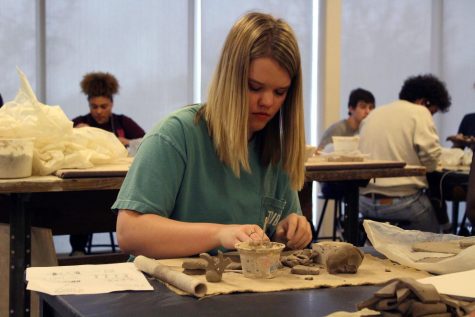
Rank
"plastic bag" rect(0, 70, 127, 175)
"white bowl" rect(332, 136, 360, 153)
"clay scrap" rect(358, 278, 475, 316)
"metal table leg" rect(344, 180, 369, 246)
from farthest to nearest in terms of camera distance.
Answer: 1. "white bowl" rect(332, 136, 360, 153)
2. "metal table leg" rect(344, 180, 369, 246)
3. "plastic bag" rect(0, 70, 127, 175)
4. "clay scrap" rect(358, 278, 475, 316)

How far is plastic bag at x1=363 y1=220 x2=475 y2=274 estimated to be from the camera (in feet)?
4.58

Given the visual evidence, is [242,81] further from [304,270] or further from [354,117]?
[354,117]

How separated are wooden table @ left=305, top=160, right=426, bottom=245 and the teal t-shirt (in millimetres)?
1363

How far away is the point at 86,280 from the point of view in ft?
4.26

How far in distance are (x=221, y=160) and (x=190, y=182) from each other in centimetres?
9

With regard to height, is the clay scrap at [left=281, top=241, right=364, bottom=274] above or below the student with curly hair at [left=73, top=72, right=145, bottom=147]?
below

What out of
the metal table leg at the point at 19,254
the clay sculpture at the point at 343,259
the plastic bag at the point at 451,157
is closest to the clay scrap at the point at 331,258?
the clay sculpture at the point at 343,259

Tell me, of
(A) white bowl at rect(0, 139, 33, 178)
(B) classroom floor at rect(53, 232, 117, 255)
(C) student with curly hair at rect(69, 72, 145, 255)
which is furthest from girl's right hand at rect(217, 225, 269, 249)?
(B) classroom floor at rect(53, 232, 117, 255)

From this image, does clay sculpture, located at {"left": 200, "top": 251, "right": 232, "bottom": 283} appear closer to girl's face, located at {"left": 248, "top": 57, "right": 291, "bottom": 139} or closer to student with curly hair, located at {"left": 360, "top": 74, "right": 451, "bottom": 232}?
girl's face, located at {"left": 248, "top": 57, "right": 291, "bottom": 139}

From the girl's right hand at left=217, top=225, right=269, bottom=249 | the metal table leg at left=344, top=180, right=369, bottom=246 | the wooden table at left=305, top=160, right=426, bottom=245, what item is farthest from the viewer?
the metal table leg at left=344, top=180, right=369, bottom=246

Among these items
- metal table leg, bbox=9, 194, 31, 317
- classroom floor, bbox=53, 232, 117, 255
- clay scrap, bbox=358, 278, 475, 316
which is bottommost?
classroom floor, bbox=53, 232, 117, 255

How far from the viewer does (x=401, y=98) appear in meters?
4.79

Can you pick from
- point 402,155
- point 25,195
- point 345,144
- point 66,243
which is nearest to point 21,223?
point 25,195

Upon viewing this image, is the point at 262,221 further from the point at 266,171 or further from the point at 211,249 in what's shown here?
the point at 211,249
